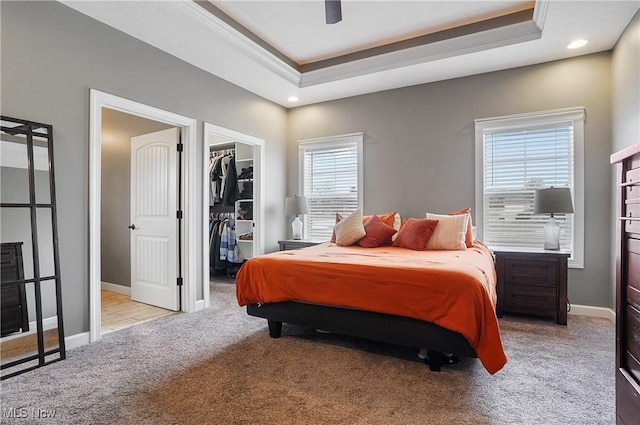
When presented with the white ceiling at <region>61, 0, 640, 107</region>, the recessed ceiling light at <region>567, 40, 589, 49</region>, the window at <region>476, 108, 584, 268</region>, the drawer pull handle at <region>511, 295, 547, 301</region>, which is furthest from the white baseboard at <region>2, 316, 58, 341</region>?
the recessed ceiling light at <region>567, 40, 589, 49</region>

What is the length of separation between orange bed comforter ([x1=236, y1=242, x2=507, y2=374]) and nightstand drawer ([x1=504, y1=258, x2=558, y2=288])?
29.6 inches

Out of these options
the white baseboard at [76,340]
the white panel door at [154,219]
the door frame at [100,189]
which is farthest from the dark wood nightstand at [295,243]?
the white baseboard at [76,340]

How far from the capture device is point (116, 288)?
4.43 meters

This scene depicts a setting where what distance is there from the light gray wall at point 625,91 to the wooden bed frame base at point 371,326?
2320 mm

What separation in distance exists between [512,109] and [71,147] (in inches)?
172

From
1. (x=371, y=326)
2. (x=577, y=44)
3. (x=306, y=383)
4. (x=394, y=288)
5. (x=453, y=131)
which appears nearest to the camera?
(x=306, y=383)

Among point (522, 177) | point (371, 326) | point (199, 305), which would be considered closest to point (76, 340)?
point (199, 305)

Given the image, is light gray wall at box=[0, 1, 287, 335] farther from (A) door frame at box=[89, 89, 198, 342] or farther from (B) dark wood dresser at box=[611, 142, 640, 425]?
(B) dark wood dresser at box=[611, 142, 640, 425]

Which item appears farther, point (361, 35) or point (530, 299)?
point (361, 35)

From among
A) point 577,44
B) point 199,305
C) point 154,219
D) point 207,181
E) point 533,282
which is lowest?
point 199,305

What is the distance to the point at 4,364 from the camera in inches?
83.1

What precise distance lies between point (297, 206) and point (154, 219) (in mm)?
1840

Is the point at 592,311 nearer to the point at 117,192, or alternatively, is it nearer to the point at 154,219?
the point at 154,219

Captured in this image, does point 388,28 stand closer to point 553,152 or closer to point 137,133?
point 553,152
